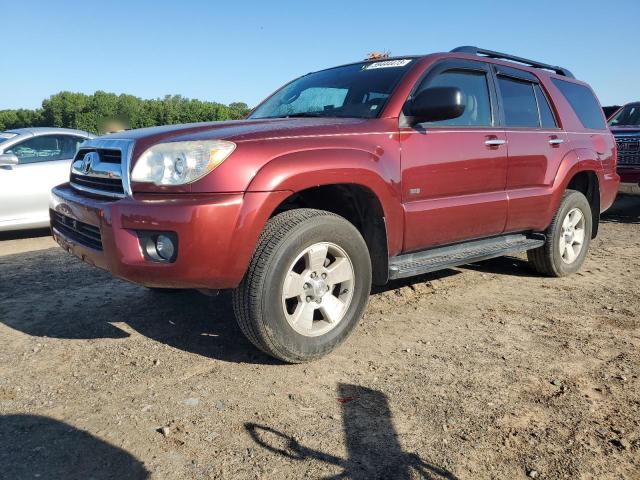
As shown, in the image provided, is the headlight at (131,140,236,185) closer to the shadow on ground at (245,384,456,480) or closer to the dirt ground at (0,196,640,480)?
the dirt ground at (0,196,640,480)

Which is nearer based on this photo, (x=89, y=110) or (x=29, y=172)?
(x=29, y=172)

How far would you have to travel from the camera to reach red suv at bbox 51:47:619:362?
2715 mm

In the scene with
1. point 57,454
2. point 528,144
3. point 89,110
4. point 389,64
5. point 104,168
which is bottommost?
point 57,454

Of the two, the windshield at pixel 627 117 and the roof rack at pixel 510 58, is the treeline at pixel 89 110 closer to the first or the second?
Result: the windshield at pixel 627 117

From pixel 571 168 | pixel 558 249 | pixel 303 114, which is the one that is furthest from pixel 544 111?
pixel 303 114

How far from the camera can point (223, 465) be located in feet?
6.95

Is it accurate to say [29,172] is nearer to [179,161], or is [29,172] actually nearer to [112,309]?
[112,309]

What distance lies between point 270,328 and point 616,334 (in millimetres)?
2342

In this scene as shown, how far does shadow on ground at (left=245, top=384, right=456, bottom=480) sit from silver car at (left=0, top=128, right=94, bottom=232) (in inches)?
210

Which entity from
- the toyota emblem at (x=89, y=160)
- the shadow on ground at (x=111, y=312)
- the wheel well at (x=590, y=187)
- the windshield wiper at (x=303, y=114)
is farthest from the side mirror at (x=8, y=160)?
the wheel well at (x=590, y=187)

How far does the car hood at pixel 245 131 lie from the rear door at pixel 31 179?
13.0ft

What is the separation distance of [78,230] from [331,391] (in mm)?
1739

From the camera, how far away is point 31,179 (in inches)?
257

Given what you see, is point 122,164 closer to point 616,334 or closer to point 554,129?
point 616,334
